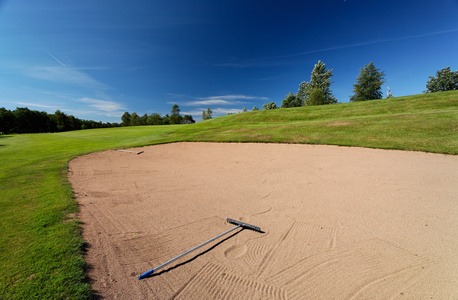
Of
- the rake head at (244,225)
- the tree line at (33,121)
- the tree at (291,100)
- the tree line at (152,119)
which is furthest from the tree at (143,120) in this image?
the rake head at (244,225)

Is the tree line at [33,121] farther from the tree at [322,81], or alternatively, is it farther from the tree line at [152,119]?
the tree at [322,81]

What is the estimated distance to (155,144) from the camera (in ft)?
50.5

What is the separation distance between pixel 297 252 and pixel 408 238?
2.39m

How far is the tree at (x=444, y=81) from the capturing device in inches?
1997

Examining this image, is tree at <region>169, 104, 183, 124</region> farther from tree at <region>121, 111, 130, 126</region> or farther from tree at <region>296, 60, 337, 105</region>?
tree at <region>296, 60, 337, 105</region>

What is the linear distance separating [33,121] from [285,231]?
104 m

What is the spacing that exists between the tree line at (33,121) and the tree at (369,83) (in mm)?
114736

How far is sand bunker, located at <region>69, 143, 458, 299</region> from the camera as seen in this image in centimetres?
249

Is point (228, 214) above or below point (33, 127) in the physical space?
below

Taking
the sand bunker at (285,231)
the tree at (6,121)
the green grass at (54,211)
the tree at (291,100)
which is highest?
the tree at (291,100)

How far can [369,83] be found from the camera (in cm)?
4906

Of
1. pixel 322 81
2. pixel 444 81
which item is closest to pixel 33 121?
pixel 322 81

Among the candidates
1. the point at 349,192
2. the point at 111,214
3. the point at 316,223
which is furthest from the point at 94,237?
the point at 349,192

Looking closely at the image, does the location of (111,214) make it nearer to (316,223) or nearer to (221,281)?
(221,281)
